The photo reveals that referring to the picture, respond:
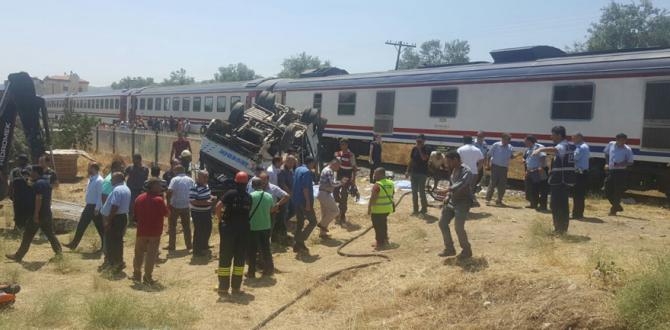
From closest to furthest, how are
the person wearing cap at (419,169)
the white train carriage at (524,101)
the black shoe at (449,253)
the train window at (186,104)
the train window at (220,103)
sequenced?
the black shoe at (449,253) < the person wearing cap at (419,169) < the white train carriage at (524,101) < the train window at (220,103) < the train window at (186,104)

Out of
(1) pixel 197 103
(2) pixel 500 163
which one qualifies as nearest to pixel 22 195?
(2) pixel 500 163

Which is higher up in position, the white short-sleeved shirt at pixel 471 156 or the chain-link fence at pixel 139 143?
the white short-sleeved shirt at pixel 471 156

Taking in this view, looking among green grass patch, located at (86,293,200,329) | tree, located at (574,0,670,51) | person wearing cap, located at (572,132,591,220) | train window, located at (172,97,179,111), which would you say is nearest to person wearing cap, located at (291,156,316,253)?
green grass patch, located at (86,293,200,329)

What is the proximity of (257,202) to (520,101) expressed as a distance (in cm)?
887

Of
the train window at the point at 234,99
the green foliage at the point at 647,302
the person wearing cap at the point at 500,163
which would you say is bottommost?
the green foliage at the point at 647,302

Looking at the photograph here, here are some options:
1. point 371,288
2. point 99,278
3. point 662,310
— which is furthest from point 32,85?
point 662,310

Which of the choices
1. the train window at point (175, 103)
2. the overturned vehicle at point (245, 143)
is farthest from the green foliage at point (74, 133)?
the overturned vehicle at point (245, 143)

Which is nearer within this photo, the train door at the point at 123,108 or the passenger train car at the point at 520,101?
the passenger train car at the point at 520,101

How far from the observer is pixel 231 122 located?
39.5 ft

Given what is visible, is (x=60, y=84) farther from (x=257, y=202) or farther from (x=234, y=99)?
(x=257, y=202)

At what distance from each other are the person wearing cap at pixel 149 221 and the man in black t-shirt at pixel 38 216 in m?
1.87

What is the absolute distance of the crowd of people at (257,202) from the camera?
7.23 metres

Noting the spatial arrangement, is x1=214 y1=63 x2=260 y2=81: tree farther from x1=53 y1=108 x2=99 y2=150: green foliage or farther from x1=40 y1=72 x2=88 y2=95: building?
x1=53 y1=108 x2=99 y2=150: green foliage

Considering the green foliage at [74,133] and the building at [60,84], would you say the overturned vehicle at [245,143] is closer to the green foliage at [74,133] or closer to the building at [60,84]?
the green foliage at [74,133]
